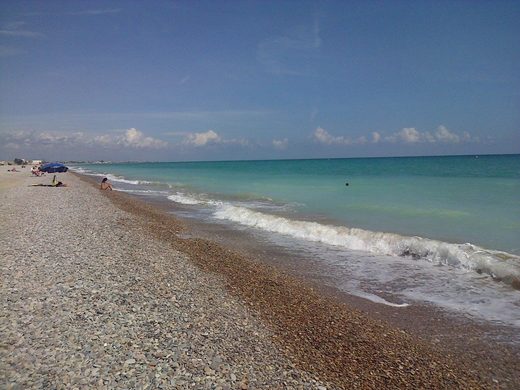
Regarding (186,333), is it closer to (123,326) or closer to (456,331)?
(123,326)

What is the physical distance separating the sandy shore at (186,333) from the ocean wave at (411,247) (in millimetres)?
4691

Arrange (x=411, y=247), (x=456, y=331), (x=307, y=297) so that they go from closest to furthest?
(x=456, y=331) → (x=307, y=297) → (x=411, y=247)

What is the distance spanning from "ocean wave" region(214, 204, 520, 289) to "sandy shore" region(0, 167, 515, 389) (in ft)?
15.4

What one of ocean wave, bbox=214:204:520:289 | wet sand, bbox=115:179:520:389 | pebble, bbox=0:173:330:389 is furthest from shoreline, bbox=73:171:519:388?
ocean wave, bbox=214:204:520:289

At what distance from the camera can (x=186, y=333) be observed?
5.81m

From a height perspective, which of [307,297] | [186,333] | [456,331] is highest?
[186,333]

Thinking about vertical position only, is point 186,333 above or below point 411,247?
below

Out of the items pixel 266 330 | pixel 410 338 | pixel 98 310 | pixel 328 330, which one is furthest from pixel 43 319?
pixel 410 338

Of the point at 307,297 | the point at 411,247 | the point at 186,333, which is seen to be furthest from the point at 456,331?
the point at 411,247

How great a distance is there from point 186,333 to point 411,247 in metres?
8.93

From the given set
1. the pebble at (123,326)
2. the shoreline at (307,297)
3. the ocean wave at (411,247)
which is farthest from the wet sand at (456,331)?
the ocean wave at (411,247)

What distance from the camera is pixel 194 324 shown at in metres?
6.17

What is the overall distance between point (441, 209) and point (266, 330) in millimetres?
18472

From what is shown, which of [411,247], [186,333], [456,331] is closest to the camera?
[186,333]
